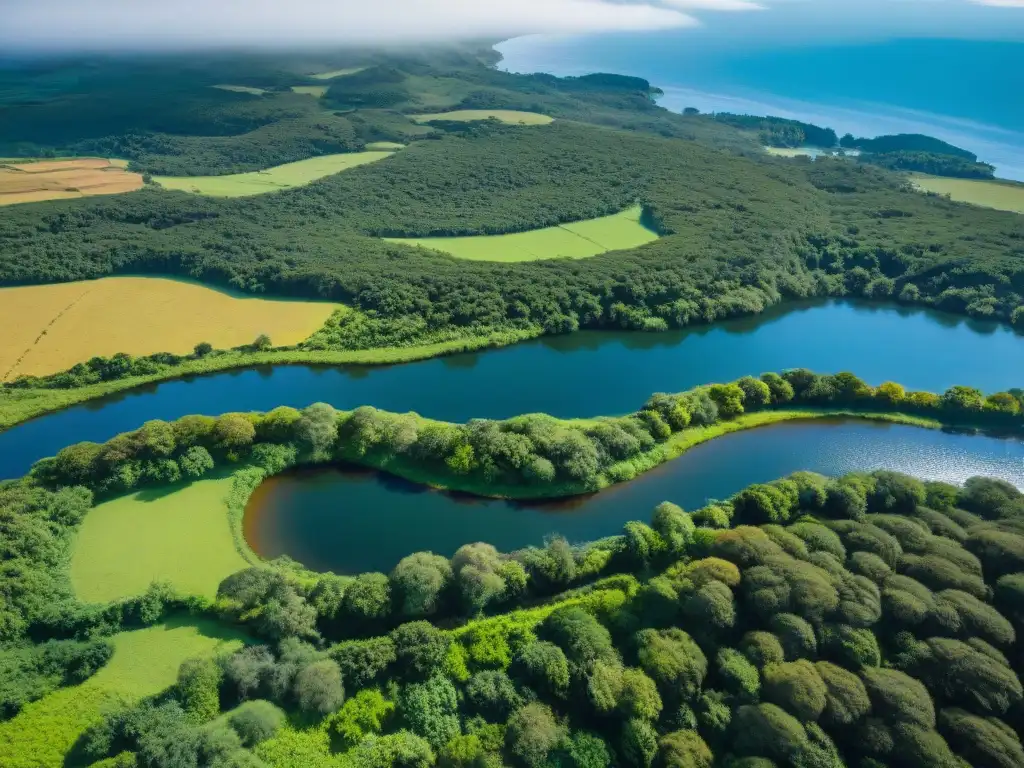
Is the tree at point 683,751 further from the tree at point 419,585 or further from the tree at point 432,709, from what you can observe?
the tree at point 419,585

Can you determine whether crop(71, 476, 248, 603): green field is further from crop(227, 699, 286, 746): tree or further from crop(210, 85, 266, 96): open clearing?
crop(210, 85, 266, 96): open clearing

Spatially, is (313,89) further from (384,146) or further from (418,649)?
(418,649)

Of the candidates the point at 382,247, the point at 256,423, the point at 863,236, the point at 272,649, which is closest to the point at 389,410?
the point at 256,423

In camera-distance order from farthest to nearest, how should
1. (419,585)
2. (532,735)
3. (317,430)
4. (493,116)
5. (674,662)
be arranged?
(493,116)
(317,430)
(419,585)
(674,662)
(532,735)

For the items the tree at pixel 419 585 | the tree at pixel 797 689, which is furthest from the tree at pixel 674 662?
the tree at pixel 419 585

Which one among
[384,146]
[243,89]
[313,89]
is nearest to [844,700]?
[384,146]

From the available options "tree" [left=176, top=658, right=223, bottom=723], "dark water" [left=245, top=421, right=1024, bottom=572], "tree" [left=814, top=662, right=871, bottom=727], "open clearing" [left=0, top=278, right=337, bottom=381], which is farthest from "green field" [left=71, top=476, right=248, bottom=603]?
"tree" [left=814, top=662, right=871, bottom=727]
